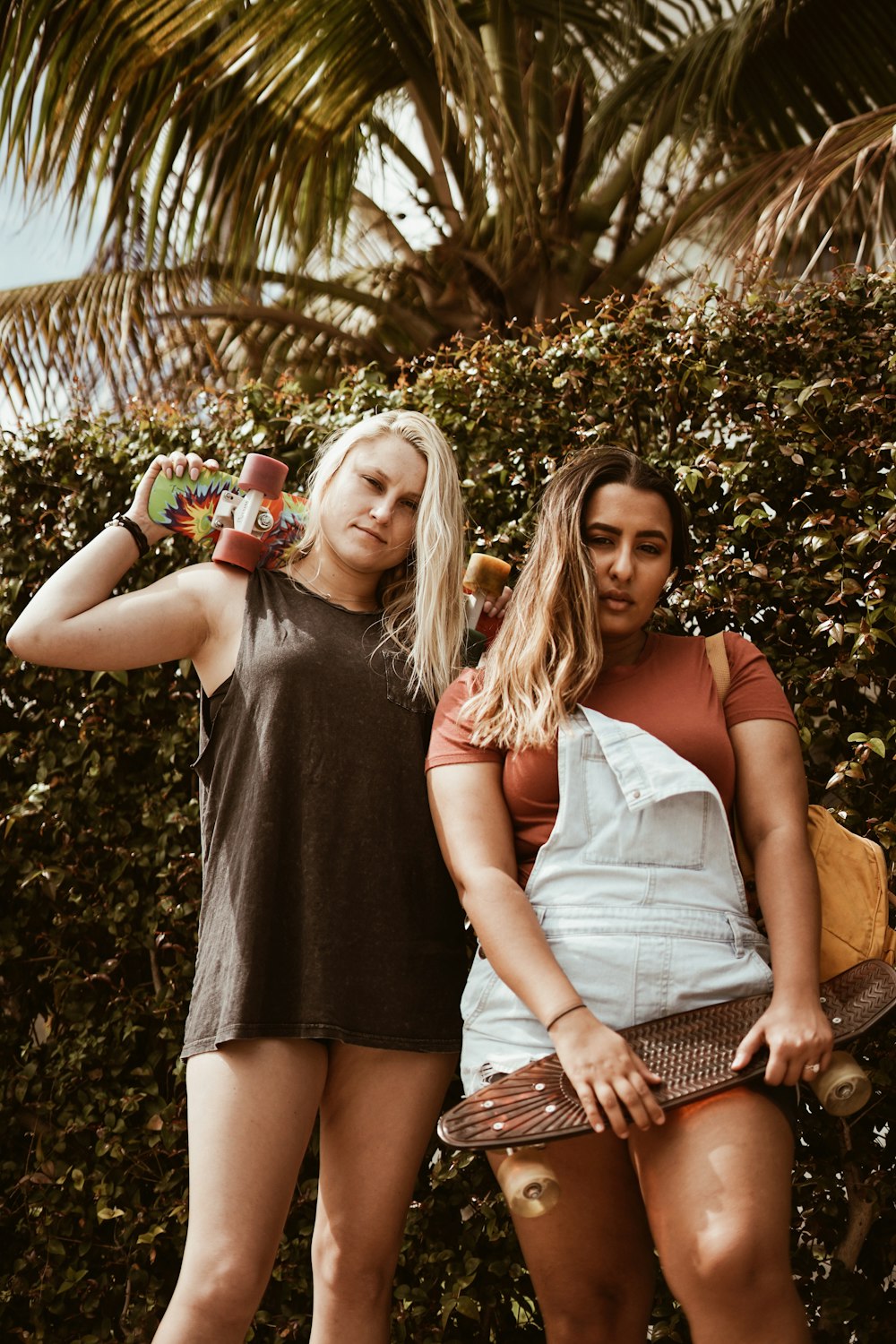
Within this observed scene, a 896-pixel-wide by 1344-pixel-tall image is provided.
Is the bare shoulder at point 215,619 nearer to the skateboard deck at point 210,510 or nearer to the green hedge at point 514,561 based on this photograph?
the skateboard deck at point 210,510

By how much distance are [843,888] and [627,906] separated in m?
0.44

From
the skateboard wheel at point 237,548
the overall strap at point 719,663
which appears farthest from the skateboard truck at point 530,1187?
the skateboard wheel at point 237,548

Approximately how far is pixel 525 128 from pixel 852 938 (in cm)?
425

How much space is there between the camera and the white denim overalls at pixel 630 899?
194 cm

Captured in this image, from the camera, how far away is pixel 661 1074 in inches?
72.7

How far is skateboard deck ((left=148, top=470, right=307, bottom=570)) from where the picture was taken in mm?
2475

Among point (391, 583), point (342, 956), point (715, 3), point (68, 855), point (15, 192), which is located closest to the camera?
point (342, 956)

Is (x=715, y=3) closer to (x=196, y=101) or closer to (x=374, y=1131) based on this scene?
(x=196, y=101)

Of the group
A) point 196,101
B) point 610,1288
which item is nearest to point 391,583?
point 610,1288

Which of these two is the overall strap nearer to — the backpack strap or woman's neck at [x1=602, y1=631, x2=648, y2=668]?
the backpack strap

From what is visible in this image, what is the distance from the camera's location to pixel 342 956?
2197 millimetres

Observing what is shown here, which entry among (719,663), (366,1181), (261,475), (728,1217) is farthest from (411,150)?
(728,1217)

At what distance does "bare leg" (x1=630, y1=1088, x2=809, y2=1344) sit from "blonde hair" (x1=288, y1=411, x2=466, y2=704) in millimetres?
946

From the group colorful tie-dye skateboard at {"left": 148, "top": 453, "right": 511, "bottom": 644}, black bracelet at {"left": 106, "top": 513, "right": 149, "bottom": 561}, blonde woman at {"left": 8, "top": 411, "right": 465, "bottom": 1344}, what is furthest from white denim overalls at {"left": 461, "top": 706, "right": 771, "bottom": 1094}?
black bracelet at {"left": 106, "top": 513, "right": 149, "bottom": 561}
